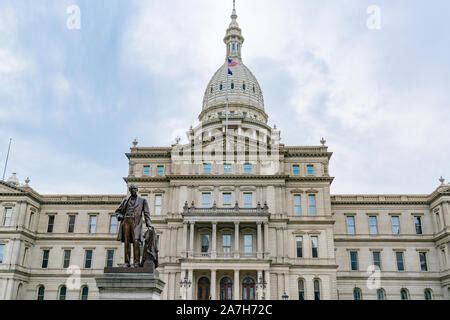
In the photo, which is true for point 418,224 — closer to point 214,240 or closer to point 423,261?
point 423,261

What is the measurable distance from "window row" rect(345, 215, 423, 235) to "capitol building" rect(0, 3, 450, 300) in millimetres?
126

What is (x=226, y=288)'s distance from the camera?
154ft

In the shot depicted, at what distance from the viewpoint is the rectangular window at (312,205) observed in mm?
50281

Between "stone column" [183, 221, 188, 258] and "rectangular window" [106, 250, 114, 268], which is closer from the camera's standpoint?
"stone column" [183, 221, 188, 258]

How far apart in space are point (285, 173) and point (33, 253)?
33275 millimetres

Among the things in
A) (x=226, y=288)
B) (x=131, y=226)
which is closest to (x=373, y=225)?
(x=226, y=288)

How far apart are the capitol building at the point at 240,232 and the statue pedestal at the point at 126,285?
111 feet

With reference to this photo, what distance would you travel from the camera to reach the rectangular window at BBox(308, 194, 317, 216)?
50281 mm

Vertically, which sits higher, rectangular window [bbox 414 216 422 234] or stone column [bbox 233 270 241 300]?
rectangular window [bbox 414 216 422 234]

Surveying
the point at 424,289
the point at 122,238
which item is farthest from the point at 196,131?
the point at 122,238

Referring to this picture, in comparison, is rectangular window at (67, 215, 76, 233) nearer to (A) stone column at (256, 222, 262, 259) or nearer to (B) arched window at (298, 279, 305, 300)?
(A) stone column at (256, 222, 262, 259)

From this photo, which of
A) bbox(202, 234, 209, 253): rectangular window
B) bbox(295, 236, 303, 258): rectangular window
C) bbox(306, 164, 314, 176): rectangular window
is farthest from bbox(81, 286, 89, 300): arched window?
bbox(306, 164, 314, 176): rectangular window

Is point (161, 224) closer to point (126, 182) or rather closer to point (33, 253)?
point (126, 182)
